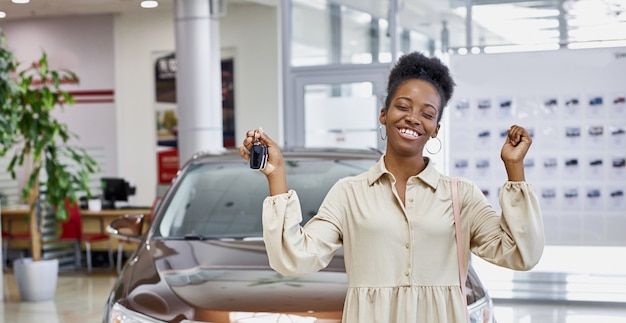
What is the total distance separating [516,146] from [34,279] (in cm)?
755

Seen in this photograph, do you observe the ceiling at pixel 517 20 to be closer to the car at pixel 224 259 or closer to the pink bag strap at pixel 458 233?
the car at pixel 224 259

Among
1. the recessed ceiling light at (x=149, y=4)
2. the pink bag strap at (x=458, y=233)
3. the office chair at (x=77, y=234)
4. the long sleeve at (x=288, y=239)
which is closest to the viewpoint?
the long sleeve at (x=288, y=239)

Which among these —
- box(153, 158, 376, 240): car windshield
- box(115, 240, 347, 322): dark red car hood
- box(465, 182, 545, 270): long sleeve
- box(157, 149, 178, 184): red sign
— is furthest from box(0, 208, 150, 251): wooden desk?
box(465, 182, 545, 270): long sleeve

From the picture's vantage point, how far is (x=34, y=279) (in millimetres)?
8859

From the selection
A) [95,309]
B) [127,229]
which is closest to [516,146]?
[127,229]

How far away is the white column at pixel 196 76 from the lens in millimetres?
9633

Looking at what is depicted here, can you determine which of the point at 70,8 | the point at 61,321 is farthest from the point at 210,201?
the point at 70,8

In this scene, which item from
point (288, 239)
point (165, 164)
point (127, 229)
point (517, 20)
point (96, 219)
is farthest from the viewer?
point (165, 164)

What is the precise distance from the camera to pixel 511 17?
26.6 ft

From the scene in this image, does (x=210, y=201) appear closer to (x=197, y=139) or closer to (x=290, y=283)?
(x=290, y=283)

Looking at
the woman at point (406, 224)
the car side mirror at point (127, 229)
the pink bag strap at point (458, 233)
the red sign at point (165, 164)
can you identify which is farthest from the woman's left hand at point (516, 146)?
the red sign at point (165, 164)

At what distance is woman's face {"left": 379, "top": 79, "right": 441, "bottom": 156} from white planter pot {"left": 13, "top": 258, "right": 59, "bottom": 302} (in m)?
7.32

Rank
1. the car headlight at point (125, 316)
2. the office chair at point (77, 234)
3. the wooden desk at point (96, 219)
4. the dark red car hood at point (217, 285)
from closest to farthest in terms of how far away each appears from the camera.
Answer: the dark red car hood at point (217, 285) < the car headlight at point (125, 316) < the office chair at point (77, 234) < the wooden desk at point (96, 219)

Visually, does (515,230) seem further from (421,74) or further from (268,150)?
(268,150)
